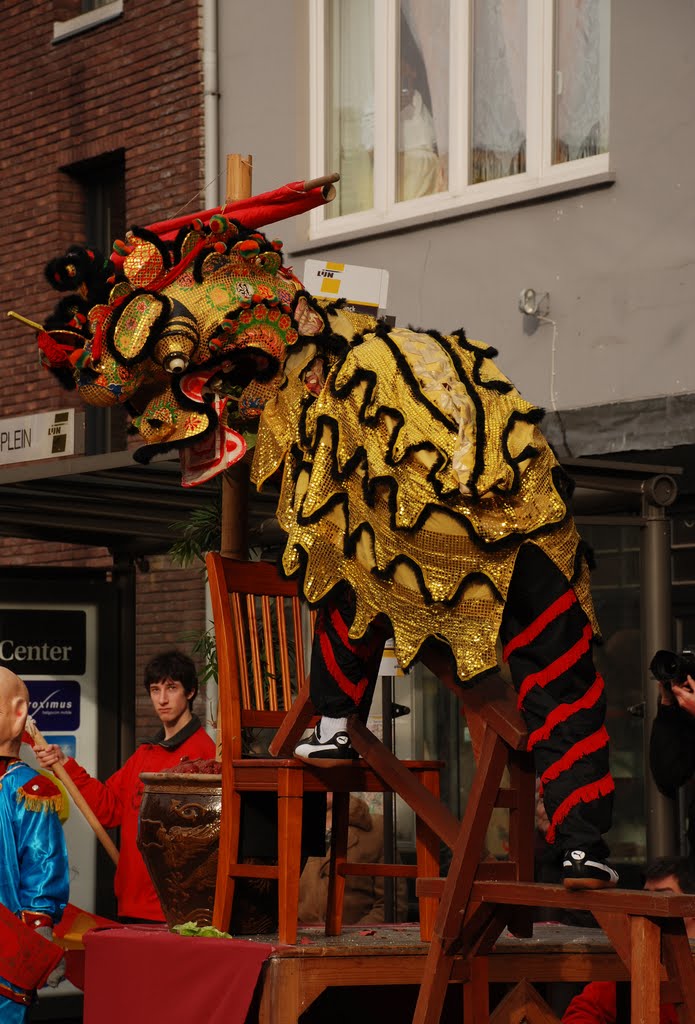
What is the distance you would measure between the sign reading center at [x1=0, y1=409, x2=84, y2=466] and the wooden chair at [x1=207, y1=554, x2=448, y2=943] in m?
3.13

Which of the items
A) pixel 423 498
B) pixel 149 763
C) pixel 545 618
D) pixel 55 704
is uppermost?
pixel 423 498

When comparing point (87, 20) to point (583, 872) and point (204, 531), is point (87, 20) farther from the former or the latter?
point (583, 872)

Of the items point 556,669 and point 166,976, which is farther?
point 166,976

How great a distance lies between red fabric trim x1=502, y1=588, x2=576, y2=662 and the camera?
3910 mm

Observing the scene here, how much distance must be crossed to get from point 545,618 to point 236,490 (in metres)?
1.22

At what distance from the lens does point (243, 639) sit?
477cm

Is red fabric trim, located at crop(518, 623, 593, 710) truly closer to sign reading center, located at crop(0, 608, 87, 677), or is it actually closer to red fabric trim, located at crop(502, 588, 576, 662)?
red fabric trim, located at crop(502, 588, 576, 662)

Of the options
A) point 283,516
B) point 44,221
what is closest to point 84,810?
point 283,516

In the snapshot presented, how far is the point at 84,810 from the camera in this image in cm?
732

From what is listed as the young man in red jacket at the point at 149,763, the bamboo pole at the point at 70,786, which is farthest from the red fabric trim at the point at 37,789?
the bamboo pole at the point at 70,786

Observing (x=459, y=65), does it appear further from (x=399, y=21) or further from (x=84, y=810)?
(x=84, y=810)

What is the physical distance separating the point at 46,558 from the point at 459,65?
463cm

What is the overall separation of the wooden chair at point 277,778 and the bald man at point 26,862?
614 mm

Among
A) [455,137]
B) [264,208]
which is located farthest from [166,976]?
[455,137]
